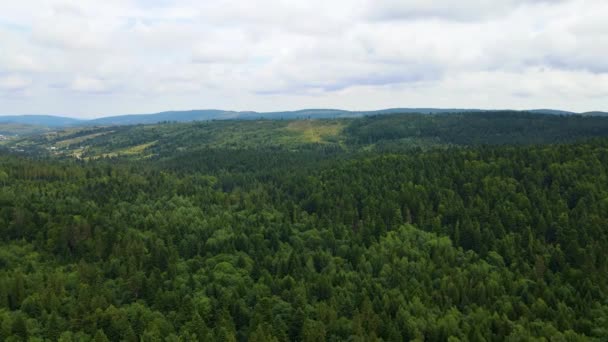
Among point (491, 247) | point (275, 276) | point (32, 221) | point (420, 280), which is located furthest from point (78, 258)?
point (491, 247)

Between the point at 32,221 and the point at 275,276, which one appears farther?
the point at 32,221

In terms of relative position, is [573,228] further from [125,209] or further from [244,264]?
[125,209]

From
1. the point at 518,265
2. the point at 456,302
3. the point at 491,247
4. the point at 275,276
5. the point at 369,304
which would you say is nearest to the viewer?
the point at 369,304

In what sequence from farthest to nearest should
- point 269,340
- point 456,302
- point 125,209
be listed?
1. point 125,209
2. point 456,302
3. point 269,340

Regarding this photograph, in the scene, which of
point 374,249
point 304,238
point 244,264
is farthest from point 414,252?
point 244,264

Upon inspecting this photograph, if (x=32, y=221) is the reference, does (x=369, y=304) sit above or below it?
below

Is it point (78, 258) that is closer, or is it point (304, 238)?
point (78, 258)

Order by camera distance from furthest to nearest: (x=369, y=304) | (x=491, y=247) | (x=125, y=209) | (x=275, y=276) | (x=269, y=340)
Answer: (x=125, y=209) < (x=491, y=247) < (x=275, y=276) < (x=369, y=304) < (x=269, y=340)

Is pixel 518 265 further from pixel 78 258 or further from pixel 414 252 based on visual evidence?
pixel 78 258

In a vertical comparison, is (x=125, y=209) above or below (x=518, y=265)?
above
